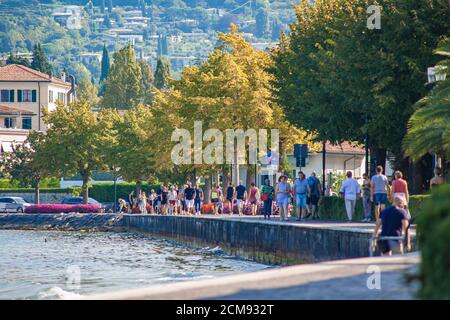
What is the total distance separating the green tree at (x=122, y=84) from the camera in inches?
7328

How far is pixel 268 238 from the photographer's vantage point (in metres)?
43.2

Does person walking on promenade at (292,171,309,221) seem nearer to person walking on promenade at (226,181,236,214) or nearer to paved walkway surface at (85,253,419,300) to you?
person walking on promenade at (226,181,236,214)

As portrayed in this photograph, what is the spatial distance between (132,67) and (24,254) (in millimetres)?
134033

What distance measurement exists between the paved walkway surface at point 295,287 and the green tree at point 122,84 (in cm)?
16835

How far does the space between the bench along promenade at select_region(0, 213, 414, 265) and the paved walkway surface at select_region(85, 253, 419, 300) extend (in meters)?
13.0

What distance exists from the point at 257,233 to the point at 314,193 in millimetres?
2482

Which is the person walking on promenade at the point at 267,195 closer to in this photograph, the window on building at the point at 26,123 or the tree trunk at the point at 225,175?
the tree trunk at the point at 225,175

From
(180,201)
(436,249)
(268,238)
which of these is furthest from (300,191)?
(436,249)

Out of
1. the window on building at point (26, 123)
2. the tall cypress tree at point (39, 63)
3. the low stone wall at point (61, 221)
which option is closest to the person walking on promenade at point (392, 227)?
the low stone wall at point (61, 221)

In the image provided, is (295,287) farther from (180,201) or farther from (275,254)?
(180,201)

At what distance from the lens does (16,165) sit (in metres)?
103

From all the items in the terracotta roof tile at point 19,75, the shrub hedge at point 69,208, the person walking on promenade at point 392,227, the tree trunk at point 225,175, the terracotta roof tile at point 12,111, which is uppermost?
the terracotta roof tile at point 19,75

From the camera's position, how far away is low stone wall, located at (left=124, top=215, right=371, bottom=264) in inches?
1324

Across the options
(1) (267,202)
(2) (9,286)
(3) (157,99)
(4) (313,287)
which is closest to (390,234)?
(4) (313,287)
